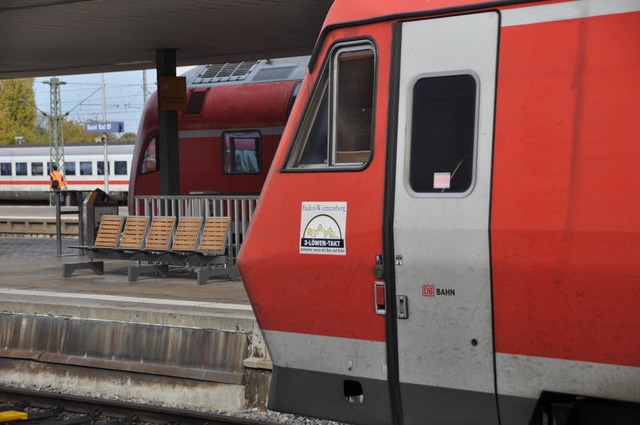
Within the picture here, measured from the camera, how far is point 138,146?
2250cm

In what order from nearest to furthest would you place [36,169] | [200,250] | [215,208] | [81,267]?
1. [200,250]
2. [215,208]
3. [81,267]
4. [36,169]

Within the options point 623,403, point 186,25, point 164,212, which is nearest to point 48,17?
point 186,25

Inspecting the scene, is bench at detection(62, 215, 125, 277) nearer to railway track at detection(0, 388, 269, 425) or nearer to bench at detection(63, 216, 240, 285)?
bench at detection(63, 216, 240, 285)

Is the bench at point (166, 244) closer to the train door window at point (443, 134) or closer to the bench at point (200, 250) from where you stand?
the bench at point (200, 250)

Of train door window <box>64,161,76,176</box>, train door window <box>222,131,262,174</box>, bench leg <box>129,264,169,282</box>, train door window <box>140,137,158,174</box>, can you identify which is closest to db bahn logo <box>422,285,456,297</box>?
bench leg <box>129,264,169,282</box>

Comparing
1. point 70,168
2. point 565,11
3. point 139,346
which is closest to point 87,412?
point 139,346

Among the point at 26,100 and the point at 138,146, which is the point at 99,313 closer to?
the point at 138,146

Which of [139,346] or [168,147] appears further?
[168,147]

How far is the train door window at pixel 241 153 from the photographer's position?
20.9 m

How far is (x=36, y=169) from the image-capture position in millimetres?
52094

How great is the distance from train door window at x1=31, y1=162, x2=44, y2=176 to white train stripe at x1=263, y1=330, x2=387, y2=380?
156ft

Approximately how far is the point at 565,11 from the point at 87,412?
646 cm

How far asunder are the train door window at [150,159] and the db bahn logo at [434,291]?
1702cm

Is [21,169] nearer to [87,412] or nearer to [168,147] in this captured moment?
[168,147]
